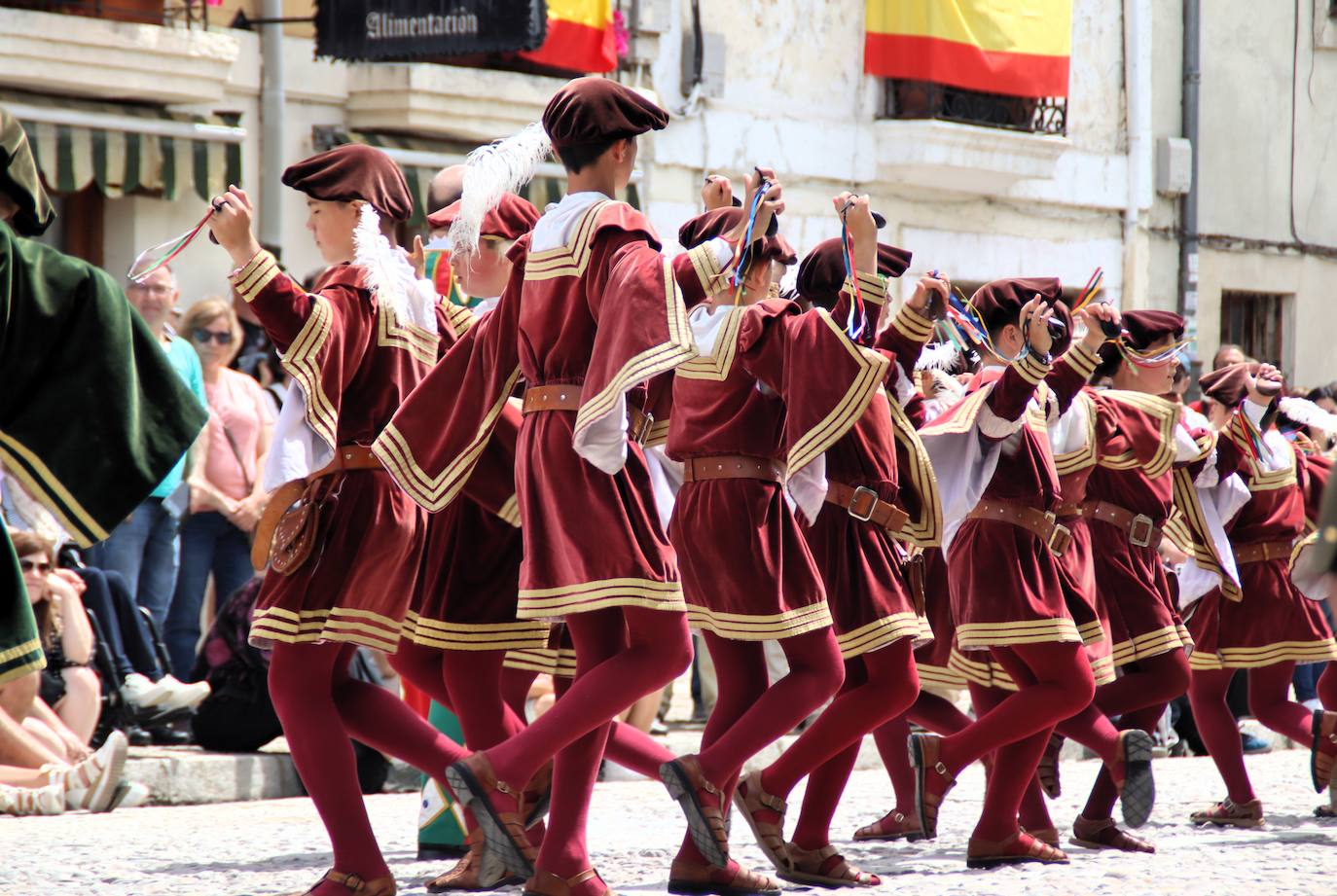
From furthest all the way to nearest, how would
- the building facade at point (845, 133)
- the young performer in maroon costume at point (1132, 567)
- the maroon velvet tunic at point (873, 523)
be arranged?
the building facade at point (845, 133) → the young performer in maroon costume at point (1132, 567) → the maroon velvet tunic at point (873, 523)

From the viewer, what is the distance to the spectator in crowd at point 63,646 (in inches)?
316

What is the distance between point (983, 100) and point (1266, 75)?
3.57 meters

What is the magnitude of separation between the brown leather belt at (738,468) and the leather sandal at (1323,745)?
2.96 metres

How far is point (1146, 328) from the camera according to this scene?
7.65 metres

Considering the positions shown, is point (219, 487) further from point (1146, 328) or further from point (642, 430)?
point (642, 430)

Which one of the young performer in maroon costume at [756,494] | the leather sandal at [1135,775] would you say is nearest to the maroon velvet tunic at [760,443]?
the young performer in maroon costume at [756,494]

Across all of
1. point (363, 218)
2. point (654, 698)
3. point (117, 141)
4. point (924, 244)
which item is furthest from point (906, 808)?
point (924, 244)

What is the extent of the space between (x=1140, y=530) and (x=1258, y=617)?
0.85m

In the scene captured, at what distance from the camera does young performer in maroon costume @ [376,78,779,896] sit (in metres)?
4.91

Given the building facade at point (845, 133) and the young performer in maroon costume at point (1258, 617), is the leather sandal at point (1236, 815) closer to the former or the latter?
the young performer in maroon costume at point (1258, 617)

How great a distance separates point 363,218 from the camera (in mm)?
5645

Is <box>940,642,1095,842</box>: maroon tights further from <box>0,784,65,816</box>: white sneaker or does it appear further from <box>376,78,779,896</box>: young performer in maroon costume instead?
<box>0,784,65,816</box>: white sneaker

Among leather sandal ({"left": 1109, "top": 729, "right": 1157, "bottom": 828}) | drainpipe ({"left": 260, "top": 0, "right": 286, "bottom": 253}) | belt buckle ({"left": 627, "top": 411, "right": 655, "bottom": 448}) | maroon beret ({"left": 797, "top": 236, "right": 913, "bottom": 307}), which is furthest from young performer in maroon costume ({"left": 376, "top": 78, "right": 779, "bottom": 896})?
drainpipe ({"left": 260, "top": 0, "right": 286, "bottom": 253})

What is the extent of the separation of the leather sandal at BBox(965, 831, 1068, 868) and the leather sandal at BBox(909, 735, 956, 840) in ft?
1.00
